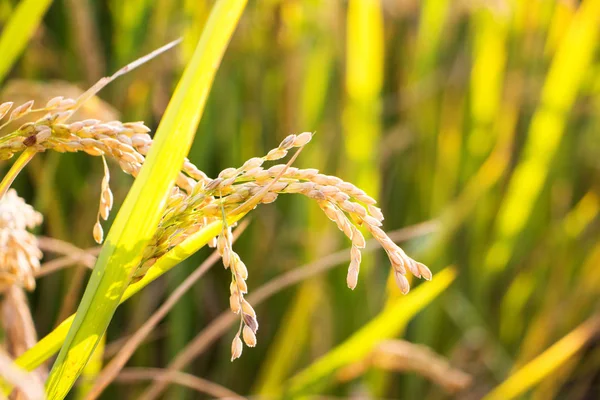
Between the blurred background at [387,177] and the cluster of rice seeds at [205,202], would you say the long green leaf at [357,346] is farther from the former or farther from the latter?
the cluster of rice seeds at [205,202]

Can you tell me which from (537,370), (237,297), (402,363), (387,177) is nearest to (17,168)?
(237,297)

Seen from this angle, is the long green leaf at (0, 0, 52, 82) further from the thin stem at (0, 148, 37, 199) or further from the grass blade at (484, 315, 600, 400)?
the grass blade at (484, 315, 600, 400)

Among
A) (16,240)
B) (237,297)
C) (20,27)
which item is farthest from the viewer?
(20,27)

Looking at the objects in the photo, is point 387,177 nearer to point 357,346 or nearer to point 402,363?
point 402,363

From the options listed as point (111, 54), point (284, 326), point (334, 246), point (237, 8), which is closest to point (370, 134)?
point (334, 246)

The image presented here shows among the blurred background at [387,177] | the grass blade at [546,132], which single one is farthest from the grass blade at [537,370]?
the grass blade at [546,132]

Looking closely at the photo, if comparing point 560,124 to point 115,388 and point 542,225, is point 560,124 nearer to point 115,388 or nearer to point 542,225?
point 542,225

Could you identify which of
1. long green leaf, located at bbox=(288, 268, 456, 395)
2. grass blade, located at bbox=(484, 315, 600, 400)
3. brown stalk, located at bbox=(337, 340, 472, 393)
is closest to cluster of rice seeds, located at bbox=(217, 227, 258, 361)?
long green leaf, located at bbox=(288, 268, 456, 395)
